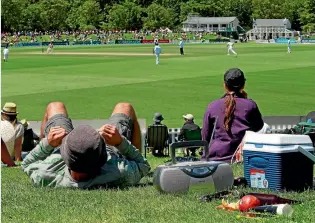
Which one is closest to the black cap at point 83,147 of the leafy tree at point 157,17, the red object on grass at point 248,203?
the red object on grass at point 248,203

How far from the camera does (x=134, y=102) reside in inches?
1004

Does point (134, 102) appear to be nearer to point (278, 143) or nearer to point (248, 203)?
point (278, 143)

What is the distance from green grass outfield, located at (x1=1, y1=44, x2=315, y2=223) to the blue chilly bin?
242mm

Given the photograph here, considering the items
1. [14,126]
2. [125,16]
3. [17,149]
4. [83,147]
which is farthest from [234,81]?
[125,16]

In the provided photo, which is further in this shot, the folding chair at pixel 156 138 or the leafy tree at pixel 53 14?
the leafy tree at pixel 53 14

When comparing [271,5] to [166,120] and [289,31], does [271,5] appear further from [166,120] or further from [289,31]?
[166,120]

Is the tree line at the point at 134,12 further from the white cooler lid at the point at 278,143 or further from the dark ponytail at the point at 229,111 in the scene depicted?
the white cooler lid at the point at 278,143

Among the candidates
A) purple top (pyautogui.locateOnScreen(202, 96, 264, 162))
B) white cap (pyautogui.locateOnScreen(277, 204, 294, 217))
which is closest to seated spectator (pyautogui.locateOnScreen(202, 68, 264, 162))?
purple top (pyautogui.locateOnScreen(202, 96, 264, 162))

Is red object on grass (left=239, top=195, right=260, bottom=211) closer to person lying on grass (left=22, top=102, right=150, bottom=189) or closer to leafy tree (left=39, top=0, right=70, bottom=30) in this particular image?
person lying on grass (left=22, top=102, right=150, bottom=189)

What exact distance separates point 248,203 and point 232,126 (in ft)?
9.08

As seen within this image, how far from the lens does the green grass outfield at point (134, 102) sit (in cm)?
490

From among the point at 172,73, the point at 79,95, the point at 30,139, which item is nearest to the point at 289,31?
the point at 172,73

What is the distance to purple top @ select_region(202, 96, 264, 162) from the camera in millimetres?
7562

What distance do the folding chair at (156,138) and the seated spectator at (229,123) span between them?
6955 mm
